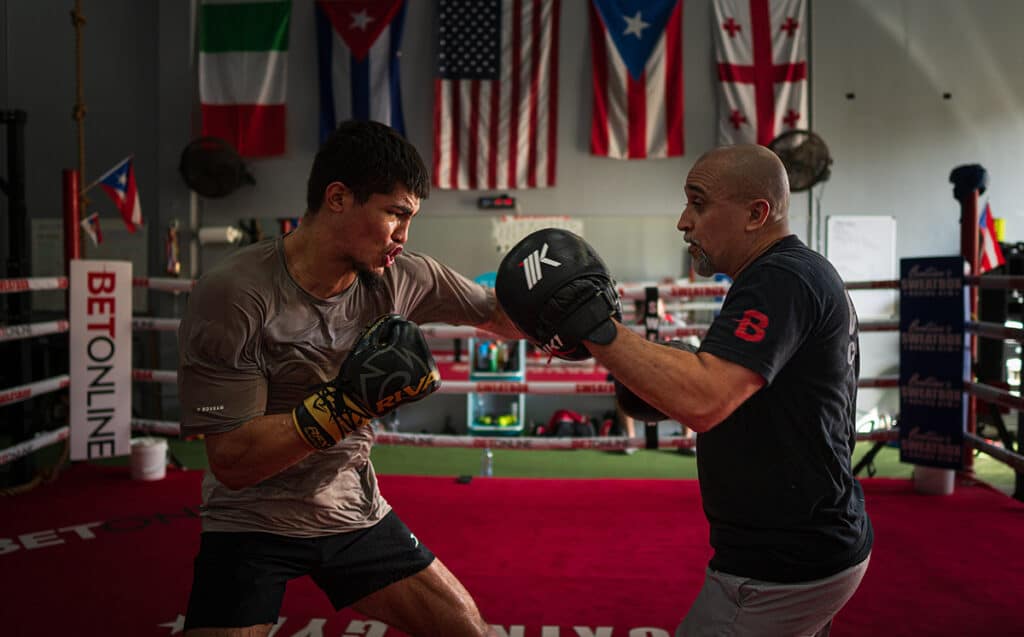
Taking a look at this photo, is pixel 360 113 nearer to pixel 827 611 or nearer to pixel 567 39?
pixel 567 39

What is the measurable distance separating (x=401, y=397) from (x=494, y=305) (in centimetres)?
64

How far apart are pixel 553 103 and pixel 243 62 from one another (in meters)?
2.72

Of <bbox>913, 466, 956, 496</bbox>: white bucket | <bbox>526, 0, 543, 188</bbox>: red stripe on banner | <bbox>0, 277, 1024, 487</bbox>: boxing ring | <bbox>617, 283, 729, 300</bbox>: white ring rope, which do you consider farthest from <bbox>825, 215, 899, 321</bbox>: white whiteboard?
<bbox>617, 283, 729, 300</bbox>: white ring rope

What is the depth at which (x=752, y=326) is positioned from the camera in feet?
4.22

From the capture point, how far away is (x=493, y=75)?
22.6 feet

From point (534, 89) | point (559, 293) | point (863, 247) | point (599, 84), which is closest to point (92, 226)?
point (534, 89)

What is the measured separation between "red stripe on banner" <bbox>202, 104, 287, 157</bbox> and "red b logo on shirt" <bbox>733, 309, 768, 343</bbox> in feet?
21.1

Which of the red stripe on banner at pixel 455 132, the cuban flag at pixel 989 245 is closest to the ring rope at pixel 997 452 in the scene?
the cuban flag at pixel 989 245

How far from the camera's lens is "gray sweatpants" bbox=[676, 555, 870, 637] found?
136 cm

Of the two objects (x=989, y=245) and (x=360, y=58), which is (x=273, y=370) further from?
(x=360, y=58)

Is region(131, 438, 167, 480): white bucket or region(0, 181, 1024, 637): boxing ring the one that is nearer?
region(0, 181, 1024, 637): boxing ring

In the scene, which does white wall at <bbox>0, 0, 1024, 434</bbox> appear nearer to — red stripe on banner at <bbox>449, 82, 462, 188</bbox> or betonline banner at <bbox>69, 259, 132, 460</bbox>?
red stripe on banner at <bbox>449, 82, 462, 188</bbox>

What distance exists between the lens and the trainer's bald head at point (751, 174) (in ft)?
4.73

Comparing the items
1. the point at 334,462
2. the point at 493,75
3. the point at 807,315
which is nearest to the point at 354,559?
the point at 334,462
